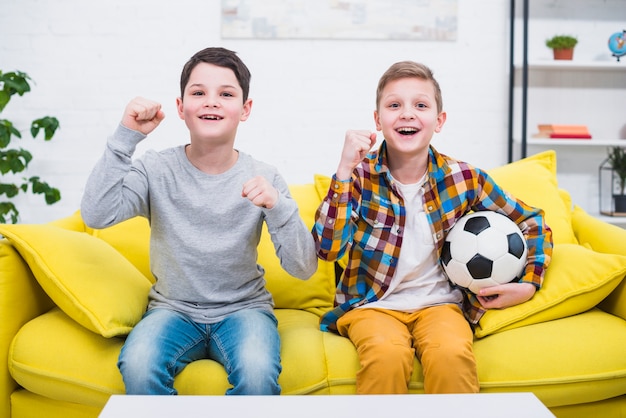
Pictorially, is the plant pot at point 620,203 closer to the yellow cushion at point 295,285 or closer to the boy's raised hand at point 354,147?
the yellow cushion at point 295,285

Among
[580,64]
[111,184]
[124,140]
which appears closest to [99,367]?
[111,184]

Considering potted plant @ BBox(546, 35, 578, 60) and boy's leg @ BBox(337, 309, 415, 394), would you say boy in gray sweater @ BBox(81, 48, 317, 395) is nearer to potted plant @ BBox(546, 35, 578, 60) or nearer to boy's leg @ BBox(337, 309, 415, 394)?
boy's leg @ BBox(337, 309, 415, 394)

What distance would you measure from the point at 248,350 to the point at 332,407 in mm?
440

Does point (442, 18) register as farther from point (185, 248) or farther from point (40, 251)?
point (40, 251)

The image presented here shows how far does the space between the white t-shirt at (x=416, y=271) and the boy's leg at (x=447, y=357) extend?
127 millimetres

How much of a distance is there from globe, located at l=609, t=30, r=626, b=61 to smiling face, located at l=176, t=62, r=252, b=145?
7.01 ft

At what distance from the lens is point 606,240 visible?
1.91 metres

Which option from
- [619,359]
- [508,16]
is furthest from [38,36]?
[619,359]

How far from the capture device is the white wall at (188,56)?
2.97 metres

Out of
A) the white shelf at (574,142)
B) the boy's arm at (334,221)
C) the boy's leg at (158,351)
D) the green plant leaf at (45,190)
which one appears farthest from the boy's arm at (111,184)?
the white shelf at (574,142)

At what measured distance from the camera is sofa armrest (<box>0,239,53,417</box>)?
1539 millimetres

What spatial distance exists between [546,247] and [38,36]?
8.08 ft

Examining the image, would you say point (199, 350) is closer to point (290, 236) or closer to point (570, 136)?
point (290, 236)

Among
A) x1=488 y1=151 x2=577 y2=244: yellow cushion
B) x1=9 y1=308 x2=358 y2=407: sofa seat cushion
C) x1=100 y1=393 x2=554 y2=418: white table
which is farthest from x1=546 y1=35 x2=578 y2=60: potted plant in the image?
x1=100 y1=393 x2=554 y2=418: white table
